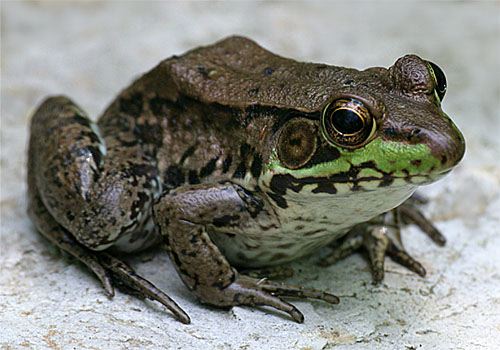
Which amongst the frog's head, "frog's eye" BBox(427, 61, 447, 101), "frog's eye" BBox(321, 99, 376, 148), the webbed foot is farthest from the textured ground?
"frog's eye" BBox(427, 61, 447, 101)

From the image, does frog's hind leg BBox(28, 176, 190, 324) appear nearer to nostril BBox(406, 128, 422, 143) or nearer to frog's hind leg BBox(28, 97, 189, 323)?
frog's hind leg BBox(28, 97, 189, 323)

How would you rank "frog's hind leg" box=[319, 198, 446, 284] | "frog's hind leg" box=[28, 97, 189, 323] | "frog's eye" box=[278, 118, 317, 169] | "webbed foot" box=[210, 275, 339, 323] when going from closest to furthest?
1. "frog's eye" box=[278, 118, 317, 169]
2. "webbed foot" box=[210, 275, 339, 323]
3. "frog's hind leg" box=[28, 97, 189, 323]
4. "frog's hind leg" box=[319, 198, 446, 284]

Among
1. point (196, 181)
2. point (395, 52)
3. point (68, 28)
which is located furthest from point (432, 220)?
point (68, 28)

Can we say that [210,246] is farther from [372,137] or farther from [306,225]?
[372,137]

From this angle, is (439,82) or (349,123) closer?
(349,123)

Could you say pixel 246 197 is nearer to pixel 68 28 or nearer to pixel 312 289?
pixel 312 289

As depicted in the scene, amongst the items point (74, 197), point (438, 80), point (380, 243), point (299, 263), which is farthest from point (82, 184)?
point (438, 80)

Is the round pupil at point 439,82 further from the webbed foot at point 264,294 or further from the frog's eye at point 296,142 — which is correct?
the webbed foot at point 264,294

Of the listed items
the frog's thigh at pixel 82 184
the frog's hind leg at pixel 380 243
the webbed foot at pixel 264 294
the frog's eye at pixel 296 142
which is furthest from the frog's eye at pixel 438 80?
the frog's thigh at pixel 82 184
